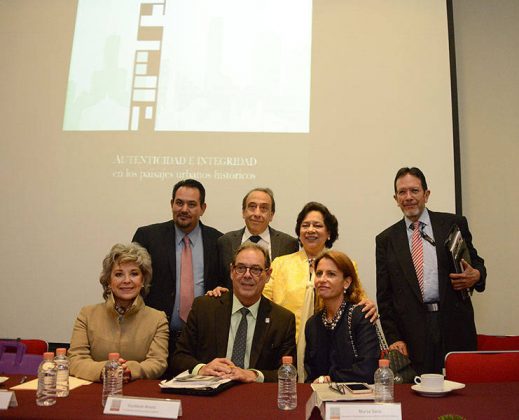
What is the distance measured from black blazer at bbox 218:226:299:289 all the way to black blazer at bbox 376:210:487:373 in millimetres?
606

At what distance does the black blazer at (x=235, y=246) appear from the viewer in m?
3.62

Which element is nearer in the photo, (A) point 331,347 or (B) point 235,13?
(A) point 331,347

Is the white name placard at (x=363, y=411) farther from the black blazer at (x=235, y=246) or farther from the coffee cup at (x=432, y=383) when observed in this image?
the black blazer at (x=235, y=246)

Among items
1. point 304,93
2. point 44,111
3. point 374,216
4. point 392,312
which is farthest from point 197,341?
point 44,111

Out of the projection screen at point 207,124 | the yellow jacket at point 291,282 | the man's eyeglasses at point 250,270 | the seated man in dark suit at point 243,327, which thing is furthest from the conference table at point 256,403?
the projection screen at point 207,124

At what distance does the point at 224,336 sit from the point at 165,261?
1.00m

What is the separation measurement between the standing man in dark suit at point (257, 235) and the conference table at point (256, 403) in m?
1.41

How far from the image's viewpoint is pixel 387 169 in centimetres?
437

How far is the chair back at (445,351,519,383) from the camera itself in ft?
8.45

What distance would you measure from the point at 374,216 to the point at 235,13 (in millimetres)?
2051

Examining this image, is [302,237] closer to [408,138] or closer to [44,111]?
[408,138]

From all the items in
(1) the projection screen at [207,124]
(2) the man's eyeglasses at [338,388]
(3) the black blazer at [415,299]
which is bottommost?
(2) the man's eyeglasses at [338,388]

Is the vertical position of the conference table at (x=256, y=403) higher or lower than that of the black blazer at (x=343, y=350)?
lower

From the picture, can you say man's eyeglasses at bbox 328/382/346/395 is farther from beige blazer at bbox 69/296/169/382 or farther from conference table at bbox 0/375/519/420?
beige blazer at bbox 69/296/169/382
